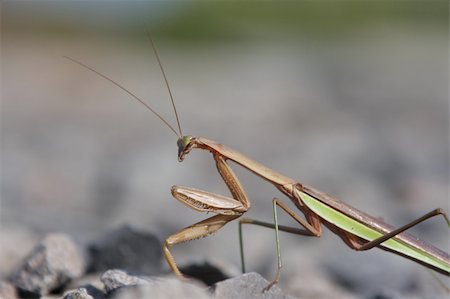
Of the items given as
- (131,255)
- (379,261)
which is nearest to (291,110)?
(379,261)

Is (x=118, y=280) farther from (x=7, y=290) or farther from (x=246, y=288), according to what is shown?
(x=7, y=290)

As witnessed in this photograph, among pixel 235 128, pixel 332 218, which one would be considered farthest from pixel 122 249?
pixel 235 128

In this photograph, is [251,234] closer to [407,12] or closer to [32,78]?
[32,78]

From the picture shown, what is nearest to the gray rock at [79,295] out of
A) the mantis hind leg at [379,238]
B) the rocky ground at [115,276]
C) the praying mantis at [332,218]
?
the rocky ground at [115,276]

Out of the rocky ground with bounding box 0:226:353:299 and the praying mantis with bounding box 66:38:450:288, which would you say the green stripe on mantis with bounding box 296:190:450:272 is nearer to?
the praying mantis with bounding box 66:38:450:288

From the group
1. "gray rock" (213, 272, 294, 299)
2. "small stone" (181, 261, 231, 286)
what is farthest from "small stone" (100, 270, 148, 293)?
"small stone" (181, 261, 231, 286)

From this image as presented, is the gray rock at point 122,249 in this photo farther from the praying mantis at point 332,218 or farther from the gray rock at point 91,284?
the praying mantis at point 332,218
